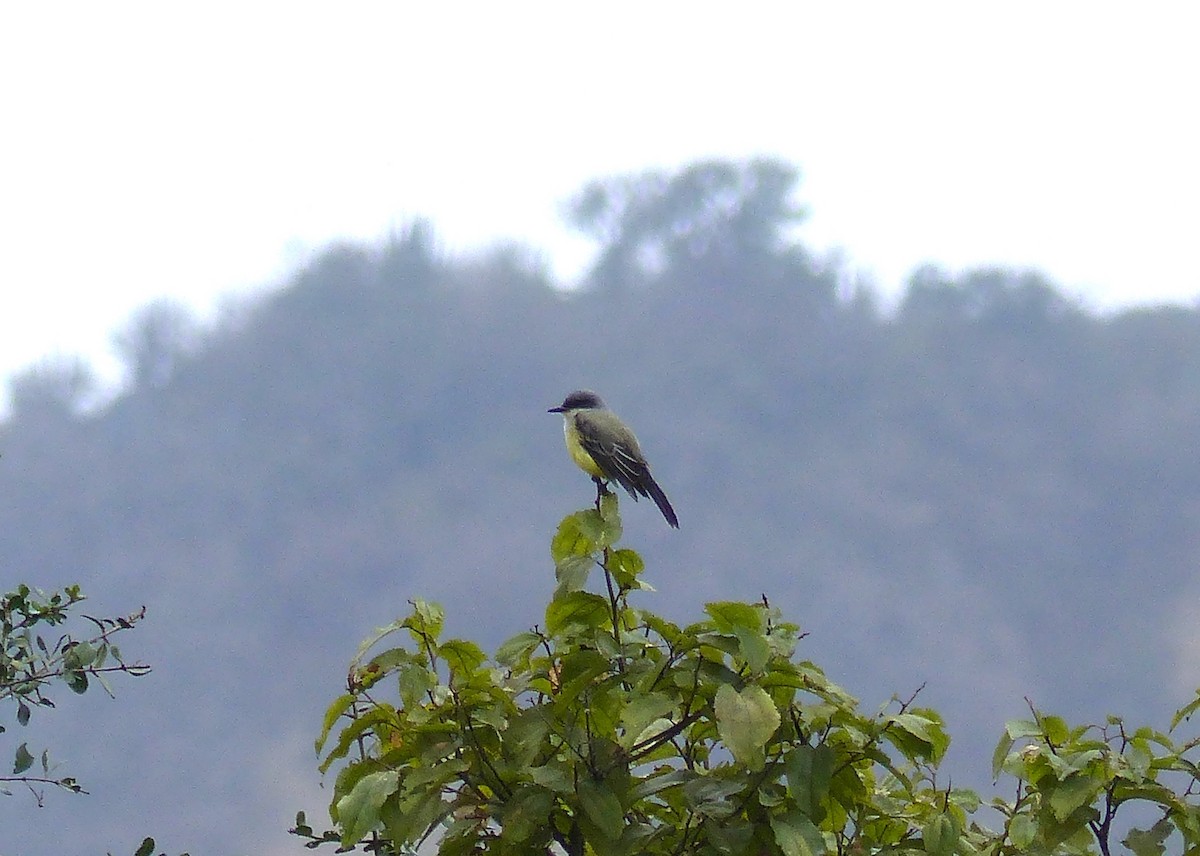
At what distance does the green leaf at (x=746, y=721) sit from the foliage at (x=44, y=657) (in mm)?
2829

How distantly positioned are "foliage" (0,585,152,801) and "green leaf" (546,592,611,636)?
7.25ft

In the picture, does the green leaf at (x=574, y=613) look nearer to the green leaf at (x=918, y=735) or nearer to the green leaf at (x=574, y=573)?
the green leaf at (x=574, y=573)

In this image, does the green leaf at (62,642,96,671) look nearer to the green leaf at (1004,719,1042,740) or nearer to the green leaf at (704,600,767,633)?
the green leaf at (704,600,767,633)

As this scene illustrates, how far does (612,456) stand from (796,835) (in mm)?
3739

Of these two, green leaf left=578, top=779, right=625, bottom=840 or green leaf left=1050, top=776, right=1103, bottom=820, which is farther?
green leaf left=1050, top=776, right=1103, bottom=820

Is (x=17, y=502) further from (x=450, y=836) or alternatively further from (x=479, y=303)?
(x=450, y=836)

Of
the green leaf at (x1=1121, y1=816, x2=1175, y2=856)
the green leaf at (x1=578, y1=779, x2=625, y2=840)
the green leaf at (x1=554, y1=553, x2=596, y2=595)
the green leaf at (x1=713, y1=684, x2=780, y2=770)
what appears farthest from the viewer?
the green leaf at (x1=1121, y1=816, x2=1175, y2=856)

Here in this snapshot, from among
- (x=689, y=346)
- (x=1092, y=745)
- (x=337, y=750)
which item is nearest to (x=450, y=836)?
(x=337, y=750)

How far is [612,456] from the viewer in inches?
286

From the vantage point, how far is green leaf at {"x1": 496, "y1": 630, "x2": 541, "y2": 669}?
403 cm

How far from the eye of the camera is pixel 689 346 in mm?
111250

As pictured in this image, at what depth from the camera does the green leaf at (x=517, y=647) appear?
13.2ft

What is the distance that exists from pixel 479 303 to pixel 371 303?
12920 millimetres

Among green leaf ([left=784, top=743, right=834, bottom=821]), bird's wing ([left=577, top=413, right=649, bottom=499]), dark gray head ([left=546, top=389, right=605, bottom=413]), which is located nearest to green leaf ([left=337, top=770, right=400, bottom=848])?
green leaf ([left=784, top=743, right=834, bottom=821])
